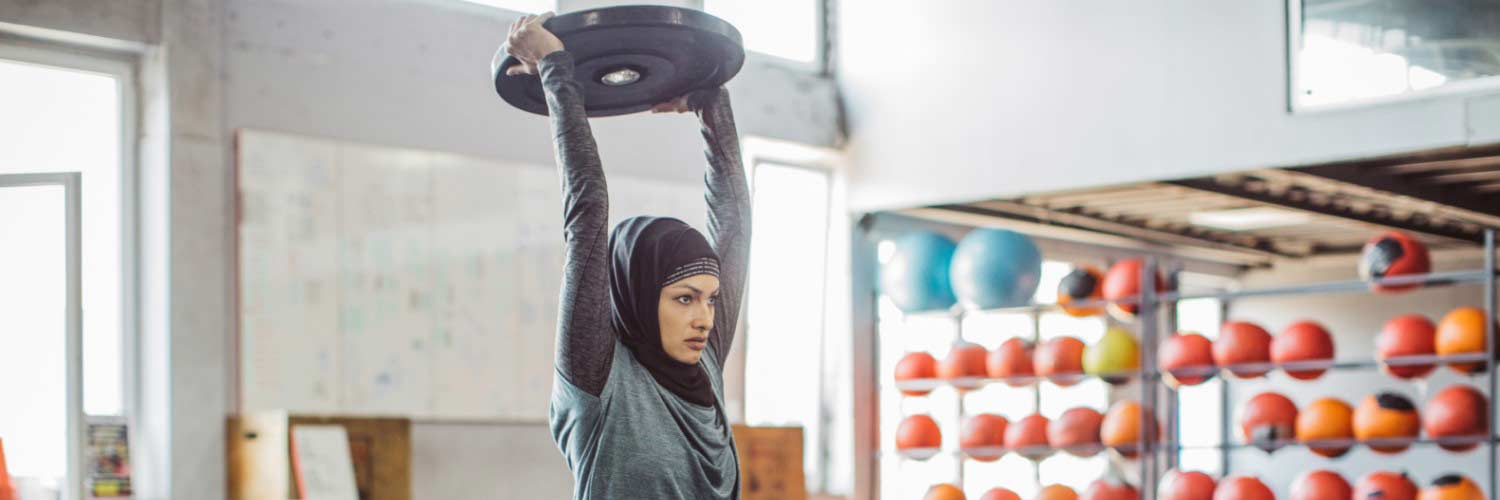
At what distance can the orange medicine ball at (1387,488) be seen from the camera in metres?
6.35

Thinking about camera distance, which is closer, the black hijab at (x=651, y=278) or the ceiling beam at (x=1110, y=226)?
the black hijab at (x=651, y=278)

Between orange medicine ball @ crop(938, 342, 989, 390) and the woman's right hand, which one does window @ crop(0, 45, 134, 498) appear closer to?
orange medicine ball @ crop(938, 342, 989, 390)

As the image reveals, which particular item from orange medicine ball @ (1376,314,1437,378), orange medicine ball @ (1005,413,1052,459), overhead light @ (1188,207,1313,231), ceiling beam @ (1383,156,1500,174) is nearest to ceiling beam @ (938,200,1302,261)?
overhead light @ (1188,207,1313,231)

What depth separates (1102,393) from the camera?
10.7 m

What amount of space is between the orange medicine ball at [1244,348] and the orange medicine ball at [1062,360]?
875mm

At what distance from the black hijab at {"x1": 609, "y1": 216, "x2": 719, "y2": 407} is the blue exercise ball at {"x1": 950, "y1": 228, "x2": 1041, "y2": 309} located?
549 centimetres

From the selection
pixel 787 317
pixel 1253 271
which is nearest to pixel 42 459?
pixel 787 317

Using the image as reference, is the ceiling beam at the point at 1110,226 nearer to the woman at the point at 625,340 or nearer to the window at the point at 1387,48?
the window at the point at 1387,48

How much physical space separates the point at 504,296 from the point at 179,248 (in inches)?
60.1

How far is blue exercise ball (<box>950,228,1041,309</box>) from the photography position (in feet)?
25.3

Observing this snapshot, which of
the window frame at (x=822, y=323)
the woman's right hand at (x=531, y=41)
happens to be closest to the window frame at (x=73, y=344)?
the window frame at (x=822, y=323)

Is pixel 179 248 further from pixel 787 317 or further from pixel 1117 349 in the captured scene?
pixel 1117 349

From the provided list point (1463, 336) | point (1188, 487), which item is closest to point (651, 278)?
point (1463, 336)

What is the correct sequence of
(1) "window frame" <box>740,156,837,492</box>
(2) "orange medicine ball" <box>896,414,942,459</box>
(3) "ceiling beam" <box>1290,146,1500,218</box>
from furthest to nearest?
(1) "window frame" <box>740,156,837,492</box>
(2) "orange medicine ball" <box>896,414,942,459</box>
(3) "ceiling beam" <box>1290,146,1500,218</box>
